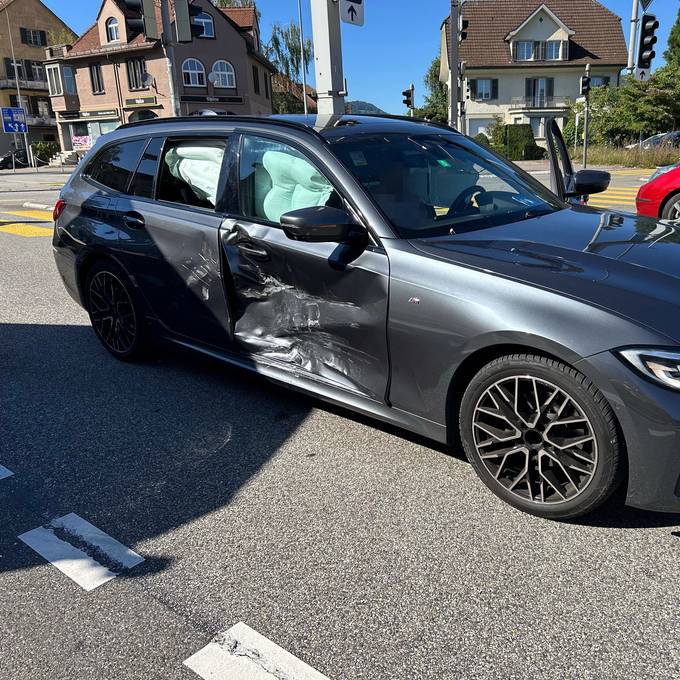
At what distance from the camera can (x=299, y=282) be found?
140 inches

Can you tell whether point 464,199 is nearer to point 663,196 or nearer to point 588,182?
point 588,182

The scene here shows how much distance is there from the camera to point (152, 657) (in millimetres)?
2230

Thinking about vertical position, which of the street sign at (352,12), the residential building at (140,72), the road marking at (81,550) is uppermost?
the residential building at (140,72)

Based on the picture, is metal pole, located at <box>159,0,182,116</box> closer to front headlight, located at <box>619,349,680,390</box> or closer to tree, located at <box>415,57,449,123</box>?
front headlight, located at <box>619,349,680,390</box>

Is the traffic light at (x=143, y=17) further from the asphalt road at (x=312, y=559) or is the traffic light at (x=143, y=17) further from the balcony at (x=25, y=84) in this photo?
the balcony at (x=25, y=84)

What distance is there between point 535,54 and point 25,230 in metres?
53.5

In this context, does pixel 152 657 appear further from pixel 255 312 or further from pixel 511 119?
pixel 511 119

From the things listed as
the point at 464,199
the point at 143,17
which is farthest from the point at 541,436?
the point at 143,17

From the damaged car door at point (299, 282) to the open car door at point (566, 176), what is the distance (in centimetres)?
197

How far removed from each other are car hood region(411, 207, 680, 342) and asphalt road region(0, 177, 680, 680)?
0.96 metres

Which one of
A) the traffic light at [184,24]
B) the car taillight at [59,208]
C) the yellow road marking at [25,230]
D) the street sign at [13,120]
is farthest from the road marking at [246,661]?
the street sign at [13,120]

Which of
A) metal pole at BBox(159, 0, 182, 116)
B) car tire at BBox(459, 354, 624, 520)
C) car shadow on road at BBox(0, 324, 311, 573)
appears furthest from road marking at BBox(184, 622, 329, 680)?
metal pole at BBox(159, 0, 182, 116)

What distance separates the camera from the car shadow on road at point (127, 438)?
3119 mm

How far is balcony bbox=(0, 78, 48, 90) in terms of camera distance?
61719 millimetres
